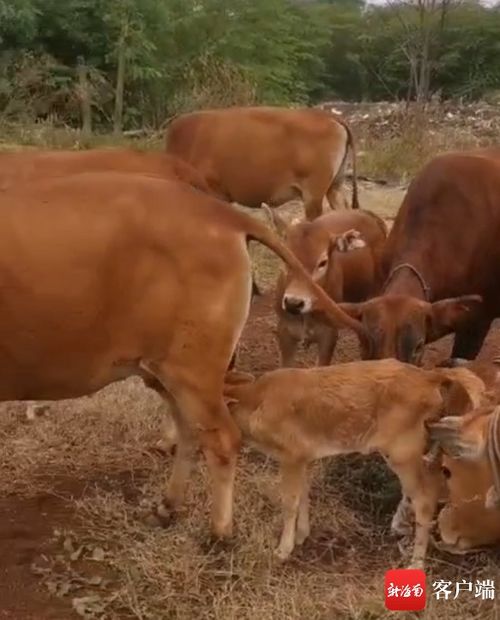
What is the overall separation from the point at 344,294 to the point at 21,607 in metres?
3.28

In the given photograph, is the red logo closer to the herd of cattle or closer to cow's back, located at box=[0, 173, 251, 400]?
the herd of cattle

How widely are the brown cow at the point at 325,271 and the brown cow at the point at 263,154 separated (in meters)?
3.46

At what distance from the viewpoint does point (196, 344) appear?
4656 mm

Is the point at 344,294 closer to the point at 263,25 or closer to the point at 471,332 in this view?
the point at 471,332

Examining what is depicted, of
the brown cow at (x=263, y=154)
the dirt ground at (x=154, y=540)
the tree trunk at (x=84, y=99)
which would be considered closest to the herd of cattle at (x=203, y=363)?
the dirt ground at (x=154, y=540)

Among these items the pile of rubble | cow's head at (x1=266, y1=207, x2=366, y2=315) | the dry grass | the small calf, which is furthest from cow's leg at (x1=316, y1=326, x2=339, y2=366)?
the pile of rubble

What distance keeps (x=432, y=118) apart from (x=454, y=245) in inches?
482

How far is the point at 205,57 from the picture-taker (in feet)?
70.9

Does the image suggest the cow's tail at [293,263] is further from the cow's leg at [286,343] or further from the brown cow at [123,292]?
the cow's leg at [286,343]

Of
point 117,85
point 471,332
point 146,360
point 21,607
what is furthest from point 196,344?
point 117,85

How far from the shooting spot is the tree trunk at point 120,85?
18822 millimetres

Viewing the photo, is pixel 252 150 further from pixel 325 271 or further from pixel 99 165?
pixel 99 165

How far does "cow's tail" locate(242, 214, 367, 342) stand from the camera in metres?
4.83

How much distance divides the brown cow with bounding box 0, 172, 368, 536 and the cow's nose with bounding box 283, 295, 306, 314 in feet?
3.43
